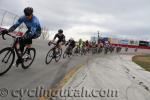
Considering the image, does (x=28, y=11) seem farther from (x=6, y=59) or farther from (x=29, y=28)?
(x=6, y=59)

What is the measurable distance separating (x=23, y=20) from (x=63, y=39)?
22.6 feet

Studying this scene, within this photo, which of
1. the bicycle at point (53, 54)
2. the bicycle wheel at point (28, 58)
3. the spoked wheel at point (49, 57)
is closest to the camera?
the bicycle wheel at point (28, 58)

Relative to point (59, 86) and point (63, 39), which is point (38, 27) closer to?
point (59, 86)

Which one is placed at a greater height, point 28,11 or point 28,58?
point 28,11

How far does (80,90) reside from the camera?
370 inches

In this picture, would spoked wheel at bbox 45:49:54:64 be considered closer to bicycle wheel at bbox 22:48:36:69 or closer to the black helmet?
bicycle wheel at bbox 22:48:36:69

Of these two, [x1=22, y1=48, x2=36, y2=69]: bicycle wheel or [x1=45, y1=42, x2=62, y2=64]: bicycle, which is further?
[x1=45, y1=42, x2=62, y2=64]: bicycle

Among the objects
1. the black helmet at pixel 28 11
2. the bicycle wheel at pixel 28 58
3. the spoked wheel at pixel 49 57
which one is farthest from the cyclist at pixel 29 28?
the spoked wheel at pixel 49 57

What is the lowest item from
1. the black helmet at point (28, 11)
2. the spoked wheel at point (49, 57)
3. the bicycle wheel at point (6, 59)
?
the spoked wheel at point (49, 57)

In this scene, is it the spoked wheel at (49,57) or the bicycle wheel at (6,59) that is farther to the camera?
the spoked wheel at (49,57)

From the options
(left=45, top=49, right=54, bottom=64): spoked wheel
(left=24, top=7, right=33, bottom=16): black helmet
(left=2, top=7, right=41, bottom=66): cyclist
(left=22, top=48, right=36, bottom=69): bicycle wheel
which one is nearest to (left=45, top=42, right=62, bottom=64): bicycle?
(left=45, top=49, right=54, bottom=64): spoked wheel

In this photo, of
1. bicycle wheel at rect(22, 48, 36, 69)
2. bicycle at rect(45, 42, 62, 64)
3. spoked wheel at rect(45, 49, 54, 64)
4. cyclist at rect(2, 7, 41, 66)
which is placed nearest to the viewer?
cyclist at rect(2, 7, 41, 66)

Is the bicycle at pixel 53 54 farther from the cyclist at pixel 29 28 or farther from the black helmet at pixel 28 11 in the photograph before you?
the black helmet at pixel 28 11

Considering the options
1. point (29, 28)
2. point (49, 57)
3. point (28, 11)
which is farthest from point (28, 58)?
point (49, 57)
